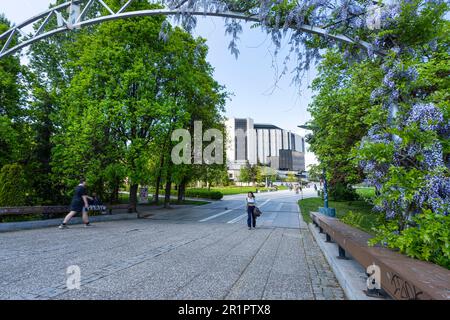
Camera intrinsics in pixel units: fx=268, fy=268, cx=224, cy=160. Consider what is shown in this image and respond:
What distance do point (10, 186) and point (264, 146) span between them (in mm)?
175294

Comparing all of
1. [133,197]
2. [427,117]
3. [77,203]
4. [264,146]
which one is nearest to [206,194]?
[133,197]

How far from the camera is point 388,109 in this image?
16.6 feet

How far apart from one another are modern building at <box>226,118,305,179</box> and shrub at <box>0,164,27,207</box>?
431ft

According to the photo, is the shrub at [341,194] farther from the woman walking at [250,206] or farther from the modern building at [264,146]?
the modern building at [264,146]

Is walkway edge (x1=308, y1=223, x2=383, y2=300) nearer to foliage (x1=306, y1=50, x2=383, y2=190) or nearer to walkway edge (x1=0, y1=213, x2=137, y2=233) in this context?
foliage (x1=306, y1=50, x2=383, y2=190)

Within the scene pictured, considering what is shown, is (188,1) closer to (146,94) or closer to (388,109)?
(388,109)

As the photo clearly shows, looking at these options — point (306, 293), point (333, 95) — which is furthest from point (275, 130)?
point (306, 293)

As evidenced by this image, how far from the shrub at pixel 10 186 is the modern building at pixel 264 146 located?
Result: 131m

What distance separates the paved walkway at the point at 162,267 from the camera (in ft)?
13.7

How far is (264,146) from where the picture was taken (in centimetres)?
18275

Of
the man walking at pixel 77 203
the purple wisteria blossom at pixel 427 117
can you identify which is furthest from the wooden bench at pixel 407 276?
the man walking at pixel 77 203

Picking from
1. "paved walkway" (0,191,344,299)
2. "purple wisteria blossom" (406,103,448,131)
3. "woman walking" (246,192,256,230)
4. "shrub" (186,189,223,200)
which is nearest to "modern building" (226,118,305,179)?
"shrub" (186,189,223,200)

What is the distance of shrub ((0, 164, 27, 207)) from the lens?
11391mm

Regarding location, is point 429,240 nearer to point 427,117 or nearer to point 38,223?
point 427,117
